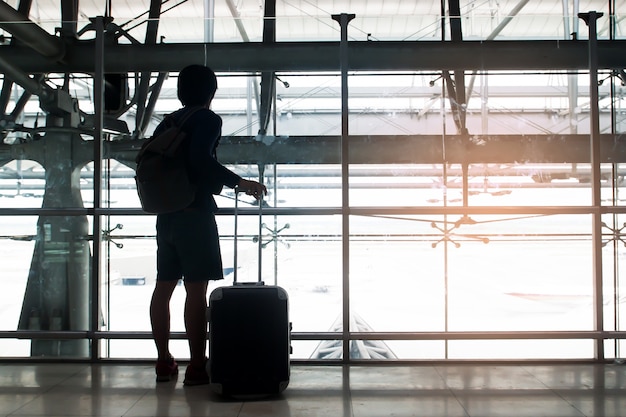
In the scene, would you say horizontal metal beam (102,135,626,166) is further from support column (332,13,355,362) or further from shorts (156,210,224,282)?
shorts (156,210,224,282)

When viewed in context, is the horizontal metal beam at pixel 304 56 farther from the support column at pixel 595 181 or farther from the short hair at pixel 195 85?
the short hair at pixel 195 85

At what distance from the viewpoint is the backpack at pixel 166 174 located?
2174 millimetres

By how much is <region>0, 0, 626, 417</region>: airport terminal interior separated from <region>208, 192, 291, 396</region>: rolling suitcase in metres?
0.26

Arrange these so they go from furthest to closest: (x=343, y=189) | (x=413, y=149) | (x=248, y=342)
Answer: (x=413, y=149), (x=343, y=189), (x=248, y=342)

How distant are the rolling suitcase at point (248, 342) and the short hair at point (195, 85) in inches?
29.2

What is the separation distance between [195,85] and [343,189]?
0.82 meters

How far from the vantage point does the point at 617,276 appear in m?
3.18

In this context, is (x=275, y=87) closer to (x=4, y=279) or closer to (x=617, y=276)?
(x=4, y=279)

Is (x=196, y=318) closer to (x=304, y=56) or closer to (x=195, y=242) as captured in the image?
(x=195, y=242)

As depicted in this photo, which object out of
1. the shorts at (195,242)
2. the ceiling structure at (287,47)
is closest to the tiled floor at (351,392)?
the shorts at (195,242)

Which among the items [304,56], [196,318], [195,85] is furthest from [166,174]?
[304,56]

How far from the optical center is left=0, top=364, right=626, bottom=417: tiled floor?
1.99m

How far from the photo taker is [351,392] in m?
2.23

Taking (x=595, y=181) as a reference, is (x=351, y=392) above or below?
below
